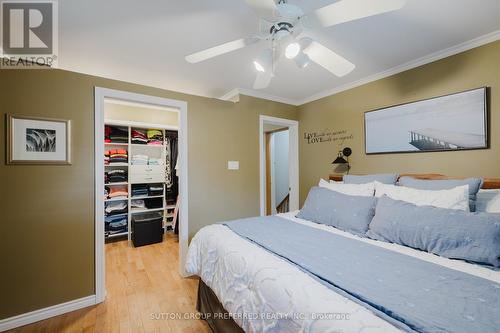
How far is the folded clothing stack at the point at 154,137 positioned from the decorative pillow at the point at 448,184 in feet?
12.1

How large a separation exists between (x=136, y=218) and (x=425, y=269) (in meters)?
3.69

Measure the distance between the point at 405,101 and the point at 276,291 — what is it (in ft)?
7.65

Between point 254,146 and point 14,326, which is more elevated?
point 254,146

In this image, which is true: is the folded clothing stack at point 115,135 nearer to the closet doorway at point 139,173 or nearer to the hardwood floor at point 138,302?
the closet doorway at point 139,173

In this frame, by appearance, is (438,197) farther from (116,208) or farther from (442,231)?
(116,208)

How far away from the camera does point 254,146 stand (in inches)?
121

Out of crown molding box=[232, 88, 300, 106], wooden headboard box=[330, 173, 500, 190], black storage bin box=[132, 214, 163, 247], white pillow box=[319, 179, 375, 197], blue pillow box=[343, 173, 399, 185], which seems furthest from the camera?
black storage bin box=[132, 214, 163, 247]

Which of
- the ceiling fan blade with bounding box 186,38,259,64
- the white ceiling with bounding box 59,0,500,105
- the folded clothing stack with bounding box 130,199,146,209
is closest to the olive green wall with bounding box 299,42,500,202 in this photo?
the white ceiling with bounding box 59,0,500,105

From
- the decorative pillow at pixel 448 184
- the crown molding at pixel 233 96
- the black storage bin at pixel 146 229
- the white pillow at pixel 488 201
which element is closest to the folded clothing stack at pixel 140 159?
→ the black storage bin at pixel 146 229

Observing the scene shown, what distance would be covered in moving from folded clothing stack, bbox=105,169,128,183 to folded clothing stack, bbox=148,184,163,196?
424mm

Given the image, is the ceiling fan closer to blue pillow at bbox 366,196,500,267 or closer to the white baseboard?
blue pillow at bbox 366,196,500,267

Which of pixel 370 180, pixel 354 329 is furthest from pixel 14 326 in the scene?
pixel 370 180

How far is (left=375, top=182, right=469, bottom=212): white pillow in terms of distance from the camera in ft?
4.77

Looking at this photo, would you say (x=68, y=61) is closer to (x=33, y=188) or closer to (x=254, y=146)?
(x=33, y=188)
